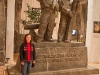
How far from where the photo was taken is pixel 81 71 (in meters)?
Result: 4.93

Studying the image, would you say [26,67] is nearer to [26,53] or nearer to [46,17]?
[26,53]

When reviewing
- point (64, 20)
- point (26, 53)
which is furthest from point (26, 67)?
point (64, 20)

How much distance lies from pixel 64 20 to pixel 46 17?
655 mm

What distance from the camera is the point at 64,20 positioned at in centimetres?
538

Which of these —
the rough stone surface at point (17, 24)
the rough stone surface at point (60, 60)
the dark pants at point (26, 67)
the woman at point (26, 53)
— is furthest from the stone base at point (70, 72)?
the rough stone surface at point (17, 24)

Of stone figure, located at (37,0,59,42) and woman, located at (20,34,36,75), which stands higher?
stone figure, located at (37,0,59,42)

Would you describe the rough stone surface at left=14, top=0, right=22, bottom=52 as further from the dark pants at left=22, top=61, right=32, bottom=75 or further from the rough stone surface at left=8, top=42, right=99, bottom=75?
the dark pants at left=22, top=61, right=32, bottom=75

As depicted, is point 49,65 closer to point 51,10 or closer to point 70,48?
point 70,48

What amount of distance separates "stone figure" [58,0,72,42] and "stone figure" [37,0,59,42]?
249mm

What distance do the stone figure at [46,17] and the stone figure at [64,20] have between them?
0.82ft

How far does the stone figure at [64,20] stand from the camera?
5156 mm

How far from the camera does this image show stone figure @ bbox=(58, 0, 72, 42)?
516 centimetres

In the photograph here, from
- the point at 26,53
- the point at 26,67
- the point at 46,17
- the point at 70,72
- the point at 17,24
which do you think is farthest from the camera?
the point at 17,24

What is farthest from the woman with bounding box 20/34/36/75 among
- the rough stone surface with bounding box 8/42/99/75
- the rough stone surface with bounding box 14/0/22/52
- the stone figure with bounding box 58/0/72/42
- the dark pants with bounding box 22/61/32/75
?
the rough stone surface with bounding box 14/0/22/52
